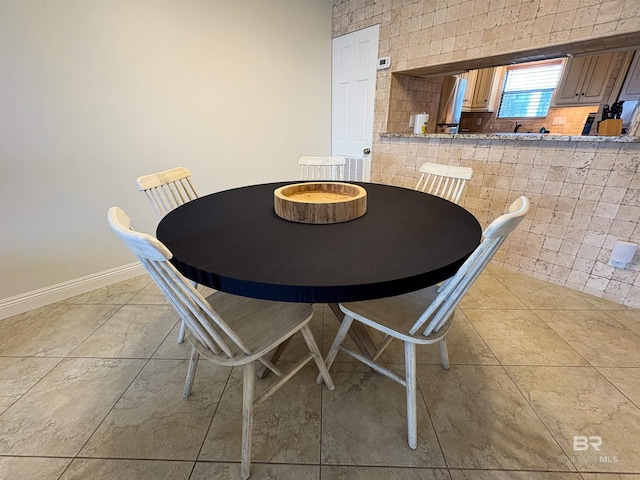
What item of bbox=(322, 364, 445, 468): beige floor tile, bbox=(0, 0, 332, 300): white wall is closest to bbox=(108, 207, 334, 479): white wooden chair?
bbox=(322, 364, 445, 468): beige floor tile

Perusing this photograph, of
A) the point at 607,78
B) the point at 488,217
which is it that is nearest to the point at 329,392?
the point at 488,217

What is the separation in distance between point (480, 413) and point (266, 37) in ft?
10.1

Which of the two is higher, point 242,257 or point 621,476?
point 242,257

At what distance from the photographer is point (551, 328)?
1634 millimetres

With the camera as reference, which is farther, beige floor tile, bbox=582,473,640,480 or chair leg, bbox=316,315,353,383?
chair leg, bbox=316,315,353,383

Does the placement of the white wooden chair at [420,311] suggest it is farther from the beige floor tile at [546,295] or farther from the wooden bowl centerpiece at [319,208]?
the beige floor tile at [546,295]

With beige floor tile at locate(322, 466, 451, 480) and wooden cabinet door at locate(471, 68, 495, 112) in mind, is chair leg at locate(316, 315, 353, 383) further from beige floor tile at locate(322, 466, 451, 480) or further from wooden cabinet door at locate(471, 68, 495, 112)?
wooden cabinet door at locate(471, 68, 495, 112)

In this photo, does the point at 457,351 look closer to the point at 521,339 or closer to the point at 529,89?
the point at 521,339

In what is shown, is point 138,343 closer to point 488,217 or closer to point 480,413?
point 480,413

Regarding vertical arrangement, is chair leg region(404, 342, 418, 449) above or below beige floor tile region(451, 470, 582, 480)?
above

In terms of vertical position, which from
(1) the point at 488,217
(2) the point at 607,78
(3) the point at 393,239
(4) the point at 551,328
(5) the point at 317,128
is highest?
(2) the point at 607,78

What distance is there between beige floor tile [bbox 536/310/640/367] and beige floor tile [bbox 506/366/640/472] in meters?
0.16

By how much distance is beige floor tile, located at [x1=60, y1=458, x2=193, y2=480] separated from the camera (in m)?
0.95

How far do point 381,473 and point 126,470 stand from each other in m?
0.88
